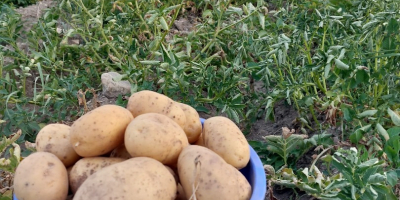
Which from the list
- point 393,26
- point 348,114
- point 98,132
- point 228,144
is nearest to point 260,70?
point 348,114

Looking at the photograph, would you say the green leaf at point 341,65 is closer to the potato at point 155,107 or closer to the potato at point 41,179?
the potato at point 155,107

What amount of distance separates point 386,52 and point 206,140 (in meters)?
0.86

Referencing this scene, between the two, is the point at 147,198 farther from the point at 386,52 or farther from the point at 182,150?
the point at 386,52

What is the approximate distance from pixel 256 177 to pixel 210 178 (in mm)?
220

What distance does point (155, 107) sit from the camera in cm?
156

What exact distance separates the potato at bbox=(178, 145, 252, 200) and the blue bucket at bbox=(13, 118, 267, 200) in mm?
27

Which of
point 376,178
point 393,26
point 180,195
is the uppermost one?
point 393,26

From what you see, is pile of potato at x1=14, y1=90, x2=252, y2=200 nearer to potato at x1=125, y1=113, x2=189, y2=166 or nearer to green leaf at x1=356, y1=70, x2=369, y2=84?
potato at x1=125, y1=113, x2=189, y2=166

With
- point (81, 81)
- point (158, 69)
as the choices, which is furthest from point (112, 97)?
point (158, 69)

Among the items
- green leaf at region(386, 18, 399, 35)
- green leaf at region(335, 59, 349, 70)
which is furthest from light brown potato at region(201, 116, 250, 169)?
green leaf at region(386, 18, 399, 35)

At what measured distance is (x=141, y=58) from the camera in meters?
2.63

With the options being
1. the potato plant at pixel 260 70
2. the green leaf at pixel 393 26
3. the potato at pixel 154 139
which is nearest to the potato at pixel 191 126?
the potato at pixel 154 139

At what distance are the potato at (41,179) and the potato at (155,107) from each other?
344 mm

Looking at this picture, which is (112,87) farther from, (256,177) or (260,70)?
(256,177)
